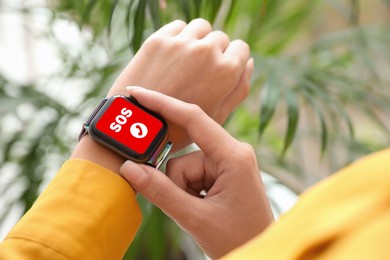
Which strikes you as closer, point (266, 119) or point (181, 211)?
point (181, 211)

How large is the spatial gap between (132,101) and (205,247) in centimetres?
13

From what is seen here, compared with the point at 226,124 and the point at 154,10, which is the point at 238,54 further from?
the point at 226,124

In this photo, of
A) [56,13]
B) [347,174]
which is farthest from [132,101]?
[56,13]

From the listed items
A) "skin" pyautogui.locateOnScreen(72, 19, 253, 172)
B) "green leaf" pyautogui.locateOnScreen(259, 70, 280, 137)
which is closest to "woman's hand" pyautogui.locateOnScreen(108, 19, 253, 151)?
"skin" pyautogui.locateOnScreen(72, 19, 253, 172)

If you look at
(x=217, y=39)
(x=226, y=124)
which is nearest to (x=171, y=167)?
(x=217, y=39)

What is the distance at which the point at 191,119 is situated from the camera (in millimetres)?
499

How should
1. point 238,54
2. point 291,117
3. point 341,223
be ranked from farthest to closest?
point 291,117
point 238,54
point 341,223

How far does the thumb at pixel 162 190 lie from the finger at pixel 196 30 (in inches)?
5.1

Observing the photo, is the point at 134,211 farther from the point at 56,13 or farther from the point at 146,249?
the point at 56,13

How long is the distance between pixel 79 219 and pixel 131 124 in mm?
88

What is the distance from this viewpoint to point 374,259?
0.21m

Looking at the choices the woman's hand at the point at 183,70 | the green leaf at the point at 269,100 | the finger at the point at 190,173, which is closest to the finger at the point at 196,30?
the woman's hand at the point at 183,70

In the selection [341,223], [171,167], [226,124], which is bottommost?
[226,124]

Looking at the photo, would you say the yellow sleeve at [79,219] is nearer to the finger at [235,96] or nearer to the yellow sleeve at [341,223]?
the finger at [235,96]
